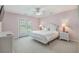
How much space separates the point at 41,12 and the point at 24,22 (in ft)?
1.04

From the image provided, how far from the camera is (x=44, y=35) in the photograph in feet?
4.59

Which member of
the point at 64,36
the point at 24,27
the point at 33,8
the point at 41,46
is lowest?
the point at 41,46

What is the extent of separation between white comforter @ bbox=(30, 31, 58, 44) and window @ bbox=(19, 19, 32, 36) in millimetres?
81

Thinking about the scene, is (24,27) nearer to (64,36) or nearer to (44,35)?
(44,35)

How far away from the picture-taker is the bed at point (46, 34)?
1.35 m

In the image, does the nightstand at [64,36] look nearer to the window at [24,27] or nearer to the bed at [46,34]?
the bed at [46,34]

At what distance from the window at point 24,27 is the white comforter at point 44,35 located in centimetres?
8

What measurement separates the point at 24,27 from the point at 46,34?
380 millimetres

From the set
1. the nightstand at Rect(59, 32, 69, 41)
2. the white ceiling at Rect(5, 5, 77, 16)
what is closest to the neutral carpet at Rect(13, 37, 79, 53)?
the nightstand at Rect(59, 32, 69, 41)

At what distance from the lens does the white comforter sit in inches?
53.1

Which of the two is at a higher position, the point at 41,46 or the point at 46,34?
the point at 46,34

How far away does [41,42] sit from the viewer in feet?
4.52

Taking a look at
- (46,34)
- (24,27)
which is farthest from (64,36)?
(24,27)

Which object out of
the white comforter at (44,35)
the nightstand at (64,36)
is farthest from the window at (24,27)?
the nightstand at (64,36)
